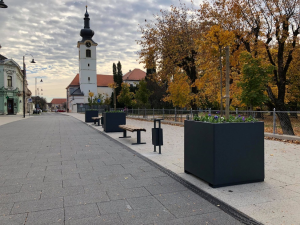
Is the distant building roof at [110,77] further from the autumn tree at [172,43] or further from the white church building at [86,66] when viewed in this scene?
the autumn tree at [172,43]

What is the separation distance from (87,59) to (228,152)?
81.7 metres

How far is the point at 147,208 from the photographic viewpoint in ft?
11.7

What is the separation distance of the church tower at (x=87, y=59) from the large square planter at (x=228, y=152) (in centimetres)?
7943

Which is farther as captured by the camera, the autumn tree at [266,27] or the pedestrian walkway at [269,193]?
the autumn tree at [266,27]

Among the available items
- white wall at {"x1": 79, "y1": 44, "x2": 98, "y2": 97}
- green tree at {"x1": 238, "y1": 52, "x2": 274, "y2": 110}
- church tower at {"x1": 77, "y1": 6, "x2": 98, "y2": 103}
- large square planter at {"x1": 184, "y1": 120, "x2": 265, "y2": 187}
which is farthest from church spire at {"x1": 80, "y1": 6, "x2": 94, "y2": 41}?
large square planter at {"x1": 184, "y1": 120, "x2": 265, "y2": 187}

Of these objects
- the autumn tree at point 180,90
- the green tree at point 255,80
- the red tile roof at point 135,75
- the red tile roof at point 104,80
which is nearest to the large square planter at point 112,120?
the green tree at point 255,80

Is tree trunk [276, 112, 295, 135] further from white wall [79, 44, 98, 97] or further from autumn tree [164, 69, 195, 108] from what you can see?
white wall [79, 44, 98, 97]

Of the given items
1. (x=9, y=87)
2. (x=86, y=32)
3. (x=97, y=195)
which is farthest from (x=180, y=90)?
(x=86, y=32)

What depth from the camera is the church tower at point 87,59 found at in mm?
77812

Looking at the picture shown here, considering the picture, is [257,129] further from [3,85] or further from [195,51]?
[3,85]

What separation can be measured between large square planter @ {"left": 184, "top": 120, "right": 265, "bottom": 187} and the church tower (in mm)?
79426

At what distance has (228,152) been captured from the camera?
422 cm

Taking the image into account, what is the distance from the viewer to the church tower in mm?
77812

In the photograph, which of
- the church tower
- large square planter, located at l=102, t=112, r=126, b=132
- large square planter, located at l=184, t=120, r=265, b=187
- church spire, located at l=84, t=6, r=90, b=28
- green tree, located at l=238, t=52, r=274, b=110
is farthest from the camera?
the church tower
